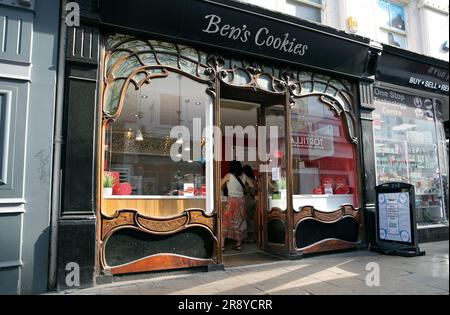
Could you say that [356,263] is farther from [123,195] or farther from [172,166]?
[123,195]

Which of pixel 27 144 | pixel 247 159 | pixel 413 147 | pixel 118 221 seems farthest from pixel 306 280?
pixel 413 147

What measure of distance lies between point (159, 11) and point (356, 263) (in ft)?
16.4

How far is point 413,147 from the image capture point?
766 centimetres

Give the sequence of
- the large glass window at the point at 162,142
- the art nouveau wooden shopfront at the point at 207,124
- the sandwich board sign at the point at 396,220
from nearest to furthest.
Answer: the art nouveau wooden shopfront at the point at 207,124
the large glass window at the point at 162,142
the sandwich board sign at the point at 396,220

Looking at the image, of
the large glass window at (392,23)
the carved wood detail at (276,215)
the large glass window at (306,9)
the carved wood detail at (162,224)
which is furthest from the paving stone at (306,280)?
the large glass window at (392,23)

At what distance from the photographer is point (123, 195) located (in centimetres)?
461

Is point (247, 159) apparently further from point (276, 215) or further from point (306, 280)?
point (306, 280)

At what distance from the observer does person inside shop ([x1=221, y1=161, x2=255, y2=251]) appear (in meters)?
6.60

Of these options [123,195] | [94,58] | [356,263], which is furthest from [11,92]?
[356,263]

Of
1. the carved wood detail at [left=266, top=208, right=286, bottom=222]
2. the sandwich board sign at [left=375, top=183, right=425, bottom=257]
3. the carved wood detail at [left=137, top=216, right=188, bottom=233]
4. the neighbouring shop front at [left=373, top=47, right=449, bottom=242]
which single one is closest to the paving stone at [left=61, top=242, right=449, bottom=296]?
the sandwich board sign at [left=375, top=183, right=425, bottom=257]

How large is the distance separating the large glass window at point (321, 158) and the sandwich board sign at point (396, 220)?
582 millimetres

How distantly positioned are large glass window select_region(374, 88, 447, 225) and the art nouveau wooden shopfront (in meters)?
0.88

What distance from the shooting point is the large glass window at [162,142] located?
475 centimetres

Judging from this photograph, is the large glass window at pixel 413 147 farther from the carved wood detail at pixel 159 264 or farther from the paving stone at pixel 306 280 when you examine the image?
the carved wood detail at pixel 159 264
